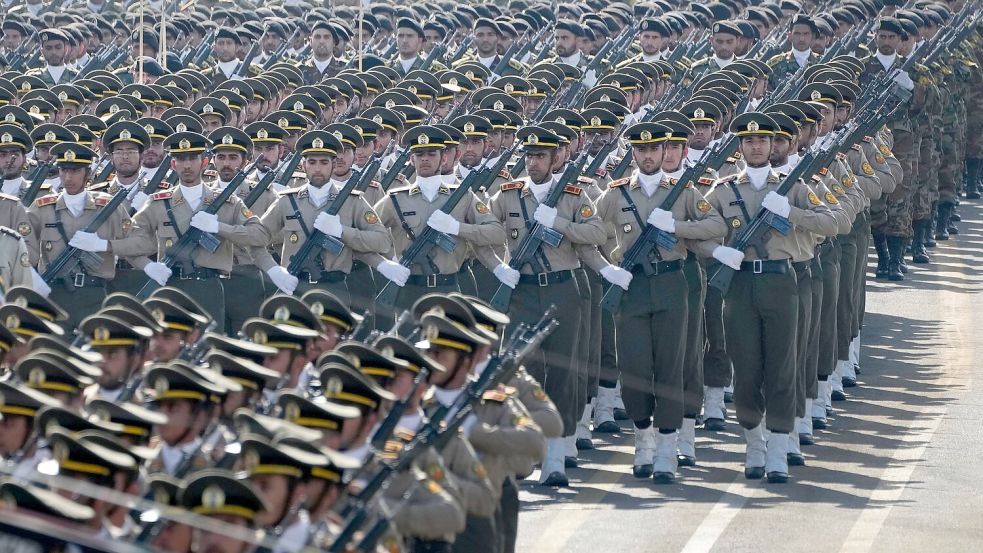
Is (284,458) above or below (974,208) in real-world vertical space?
above

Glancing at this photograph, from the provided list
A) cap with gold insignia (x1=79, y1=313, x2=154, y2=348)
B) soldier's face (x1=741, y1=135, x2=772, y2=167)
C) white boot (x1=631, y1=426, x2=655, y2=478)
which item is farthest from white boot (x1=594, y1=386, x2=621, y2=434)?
cap with gold insignia (x1=79, y1=313, x2=154, y2=348)

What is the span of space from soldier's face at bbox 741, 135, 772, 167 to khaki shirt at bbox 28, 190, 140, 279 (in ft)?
12.1

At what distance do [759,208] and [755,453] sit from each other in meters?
1.40

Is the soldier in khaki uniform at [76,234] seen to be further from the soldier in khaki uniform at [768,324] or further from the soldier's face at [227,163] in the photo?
the soldier in khaki uniform at [768,324]

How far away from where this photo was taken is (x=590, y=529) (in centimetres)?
1222

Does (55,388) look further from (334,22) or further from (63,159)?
(334,22)

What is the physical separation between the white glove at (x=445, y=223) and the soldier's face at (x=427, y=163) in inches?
20.1

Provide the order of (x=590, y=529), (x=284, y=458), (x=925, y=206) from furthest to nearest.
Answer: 1. (x=925, y=206)
2. (x=590, y=529)
3. (x=284, y=458)

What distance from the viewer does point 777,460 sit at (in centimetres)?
1355

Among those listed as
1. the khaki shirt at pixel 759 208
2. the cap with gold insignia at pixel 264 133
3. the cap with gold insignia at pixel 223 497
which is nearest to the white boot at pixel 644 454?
the khaki shirt at pixel 759 208

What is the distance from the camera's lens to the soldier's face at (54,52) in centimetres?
2497

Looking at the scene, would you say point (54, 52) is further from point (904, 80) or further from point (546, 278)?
point (546, 278)

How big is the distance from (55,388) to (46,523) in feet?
6.98

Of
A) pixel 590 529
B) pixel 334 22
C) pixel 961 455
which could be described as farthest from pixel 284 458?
pixel 334 22
